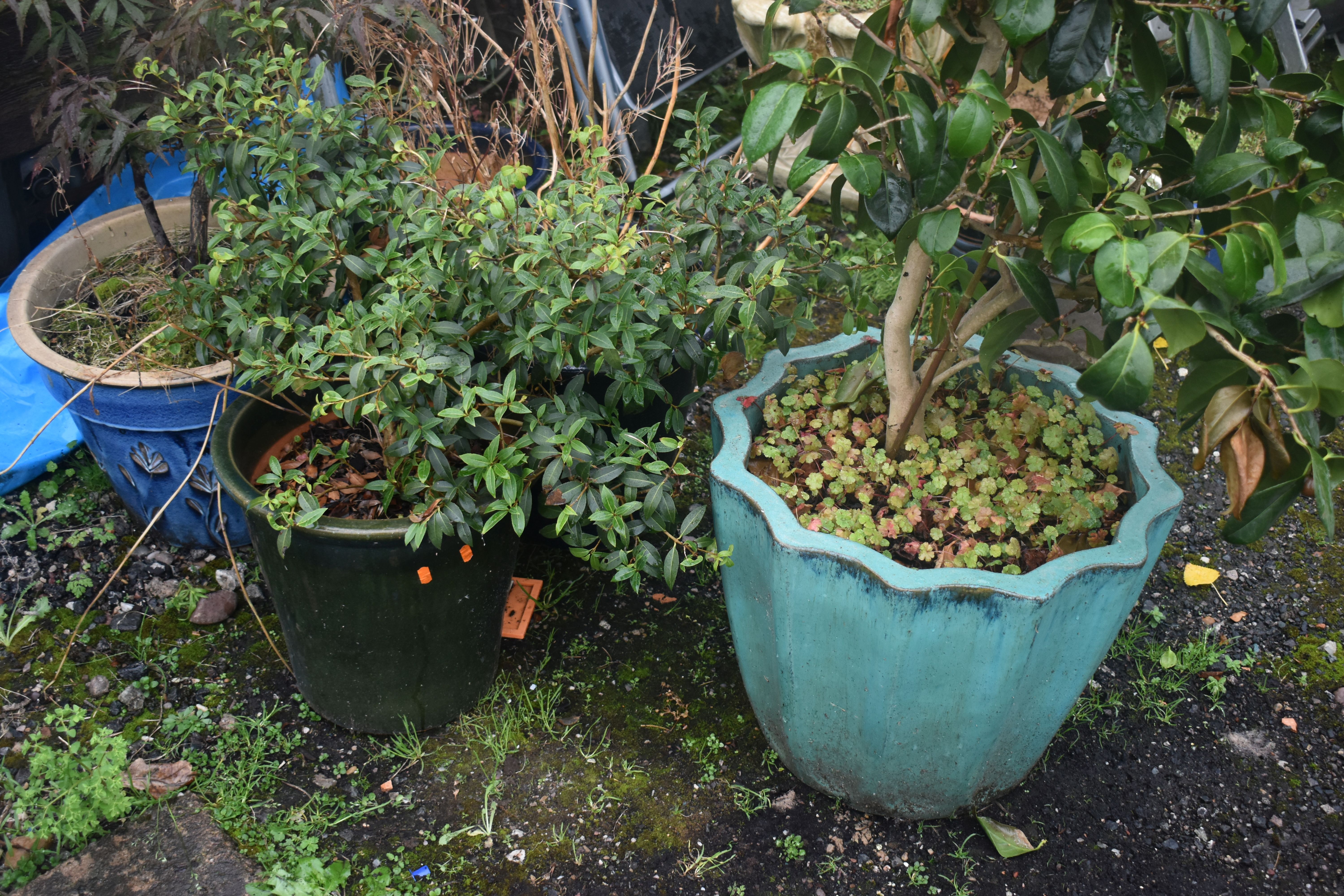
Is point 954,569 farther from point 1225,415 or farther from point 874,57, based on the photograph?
point 874,57

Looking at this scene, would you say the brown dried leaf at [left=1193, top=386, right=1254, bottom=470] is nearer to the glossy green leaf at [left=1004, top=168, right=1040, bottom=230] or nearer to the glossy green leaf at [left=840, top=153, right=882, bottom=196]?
the glossy green leaf at [left=1004, top=168, right=1040, bottom=230]

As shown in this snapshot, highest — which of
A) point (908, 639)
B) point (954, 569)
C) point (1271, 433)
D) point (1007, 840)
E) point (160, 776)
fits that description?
point (1271, 433)

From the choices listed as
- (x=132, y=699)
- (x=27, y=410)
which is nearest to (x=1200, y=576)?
(x=132, y=699)

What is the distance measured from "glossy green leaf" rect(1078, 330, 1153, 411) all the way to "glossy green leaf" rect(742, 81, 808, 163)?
491 mm

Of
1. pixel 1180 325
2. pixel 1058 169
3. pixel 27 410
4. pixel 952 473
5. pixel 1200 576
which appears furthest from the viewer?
pixel 27 410

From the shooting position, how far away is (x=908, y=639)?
158cm

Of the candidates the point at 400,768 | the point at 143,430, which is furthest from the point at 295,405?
the point at 400,768

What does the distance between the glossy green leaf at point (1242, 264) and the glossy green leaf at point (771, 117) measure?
0.56 m

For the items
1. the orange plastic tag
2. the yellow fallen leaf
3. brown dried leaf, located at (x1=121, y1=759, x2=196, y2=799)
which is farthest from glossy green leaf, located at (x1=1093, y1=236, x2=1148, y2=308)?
brown dried leaf, located at (x1=121, y1=759, x2=196, y2=799)

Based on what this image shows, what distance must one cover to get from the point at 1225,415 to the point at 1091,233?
0.29 meters

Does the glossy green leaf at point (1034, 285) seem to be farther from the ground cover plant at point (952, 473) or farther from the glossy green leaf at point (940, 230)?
Result: the ground cover plant at point (952, 473)

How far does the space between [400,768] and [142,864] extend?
1.67 ft

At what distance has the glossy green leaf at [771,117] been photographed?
1.21 metres

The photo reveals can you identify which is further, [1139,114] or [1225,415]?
[1139,114]
